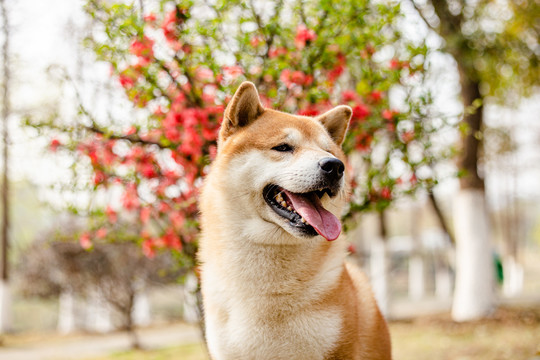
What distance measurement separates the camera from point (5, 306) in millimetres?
12930

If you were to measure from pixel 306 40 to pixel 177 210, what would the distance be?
220cm

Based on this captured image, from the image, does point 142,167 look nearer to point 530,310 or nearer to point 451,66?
point 451,66

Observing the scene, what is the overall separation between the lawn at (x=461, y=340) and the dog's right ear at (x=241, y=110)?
5.79 m

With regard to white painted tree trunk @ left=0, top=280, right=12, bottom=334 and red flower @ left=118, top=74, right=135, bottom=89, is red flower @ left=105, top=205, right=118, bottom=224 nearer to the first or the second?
red flower @ left=118, top=74, right=135, bottom=89

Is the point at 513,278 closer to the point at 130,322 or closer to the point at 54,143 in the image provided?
the point at 130,322

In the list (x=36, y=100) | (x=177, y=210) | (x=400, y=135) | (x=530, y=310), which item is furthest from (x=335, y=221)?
(x=36, y=100)

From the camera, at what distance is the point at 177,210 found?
5.08 meters

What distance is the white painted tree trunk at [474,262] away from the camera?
33.1ft

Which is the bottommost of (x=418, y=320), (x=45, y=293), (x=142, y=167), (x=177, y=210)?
(x=45, y=293)

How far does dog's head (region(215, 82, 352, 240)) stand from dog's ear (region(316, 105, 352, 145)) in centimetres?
22

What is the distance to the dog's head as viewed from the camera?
8.80ft

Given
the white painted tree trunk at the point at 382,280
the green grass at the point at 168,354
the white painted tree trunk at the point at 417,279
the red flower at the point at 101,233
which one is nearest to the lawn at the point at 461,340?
the green grass at the point at 168,354

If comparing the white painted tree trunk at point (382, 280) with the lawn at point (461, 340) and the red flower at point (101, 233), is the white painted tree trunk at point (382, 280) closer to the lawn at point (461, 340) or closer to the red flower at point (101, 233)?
the lawn at point (461, 340)

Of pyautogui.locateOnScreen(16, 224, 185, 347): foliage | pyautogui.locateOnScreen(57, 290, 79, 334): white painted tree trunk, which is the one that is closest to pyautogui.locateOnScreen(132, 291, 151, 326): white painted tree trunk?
pyautogui.locateOnScreen(57, 290, 79, 334): white painted tree trunk
